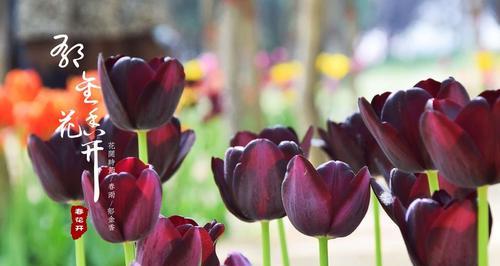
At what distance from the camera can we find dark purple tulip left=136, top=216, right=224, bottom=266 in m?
0.31

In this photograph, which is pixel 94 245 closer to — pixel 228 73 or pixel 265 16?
pixel 228 73

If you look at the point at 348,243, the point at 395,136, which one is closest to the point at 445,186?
the point at 395,136

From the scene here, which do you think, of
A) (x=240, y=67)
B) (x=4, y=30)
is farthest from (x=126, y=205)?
(x=240, y=67)

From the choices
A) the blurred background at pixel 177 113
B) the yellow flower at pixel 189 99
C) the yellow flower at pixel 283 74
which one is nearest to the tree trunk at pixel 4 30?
the blurred background at pixel 177 113

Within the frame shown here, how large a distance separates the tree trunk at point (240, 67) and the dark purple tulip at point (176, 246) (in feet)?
5.63

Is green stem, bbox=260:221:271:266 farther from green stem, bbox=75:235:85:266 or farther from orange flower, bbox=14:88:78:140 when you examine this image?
orange flower, bbox=14:88:78:140

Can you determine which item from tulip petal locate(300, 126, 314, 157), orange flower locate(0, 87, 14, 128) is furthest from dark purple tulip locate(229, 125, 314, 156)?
orange flower locate(0, 87, 14, 128)

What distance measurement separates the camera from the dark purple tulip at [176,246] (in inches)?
12.1

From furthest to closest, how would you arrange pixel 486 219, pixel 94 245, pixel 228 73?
pixel 228 73, pixel 94 245, pixel 486 219

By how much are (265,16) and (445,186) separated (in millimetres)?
10427

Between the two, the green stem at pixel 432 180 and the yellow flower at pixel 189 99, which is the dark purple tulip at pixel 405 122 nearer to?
the green stem at pixel 432 180

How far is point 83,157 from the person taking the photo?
416 millimetres

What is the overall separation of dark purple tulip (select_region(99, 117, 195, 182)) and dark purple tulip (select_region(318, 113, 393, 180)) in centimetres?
7

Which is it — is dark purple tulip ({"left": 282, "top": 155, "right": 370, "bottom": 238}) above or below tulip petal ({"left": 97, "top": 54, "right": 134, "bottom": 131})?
below
